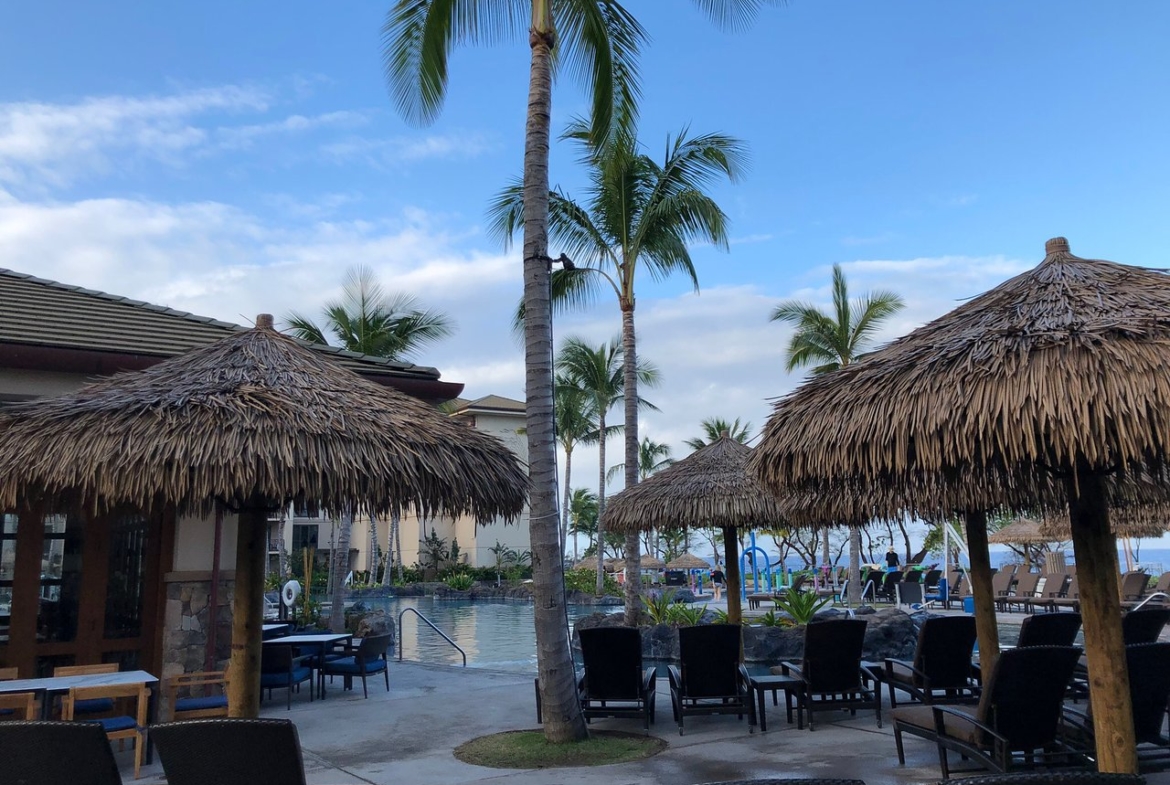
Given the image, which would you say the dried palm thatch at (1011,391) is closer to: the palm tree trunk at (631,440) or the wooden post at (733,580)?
the wooden post at (733,580)

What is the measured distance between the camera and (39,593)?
25.8 ft

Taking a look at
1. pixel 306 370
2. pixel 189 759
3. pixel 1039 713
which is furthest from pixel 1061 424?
pixel 306 370

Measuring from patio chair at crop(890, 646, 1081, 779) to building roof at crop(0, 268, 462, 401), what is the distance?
20.4 ft

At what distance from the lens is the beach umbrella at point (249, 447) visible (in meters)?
5.21

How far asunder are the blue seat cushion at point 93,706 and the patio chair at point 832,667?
5908mm

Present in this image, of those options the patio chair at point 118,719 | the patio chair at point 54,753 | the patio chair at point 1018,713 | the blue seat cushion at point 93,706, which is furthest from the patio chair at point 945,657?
the blue seat cushion at point 93,706

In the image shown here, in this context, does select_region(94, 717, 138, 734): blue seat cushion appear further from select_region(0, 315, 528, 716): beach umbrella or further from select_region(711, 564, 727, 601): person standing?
select_region(711, 564, 727, 601): person standing

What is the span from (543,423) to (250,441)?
2859 millimetres

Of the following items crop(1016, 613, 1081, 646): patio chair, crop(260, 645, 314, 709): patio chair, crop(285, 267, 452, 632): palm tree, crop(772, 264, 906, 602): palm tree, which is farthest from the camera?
crop(772, 264, 906, 602): palm tree

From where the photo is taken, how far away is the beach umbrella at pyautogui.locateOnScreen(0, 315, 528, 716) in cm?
521

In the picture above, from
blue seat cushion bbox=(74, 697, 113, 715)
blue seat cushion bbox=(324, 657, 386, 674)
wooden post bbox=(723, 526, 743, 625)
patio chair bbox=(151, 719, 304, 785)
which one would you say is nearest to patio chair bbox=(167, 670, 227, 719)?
blue seat cushion bbox=(74, 697, 113, 715)

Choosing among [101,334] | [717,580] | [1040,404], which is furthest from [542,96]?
[717,580]

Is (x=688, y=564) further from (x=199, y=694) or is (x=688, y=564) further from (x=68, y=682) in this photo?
(x=68, y=682)

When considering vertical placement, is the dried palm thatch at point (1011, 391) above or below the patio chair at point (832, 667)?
above
